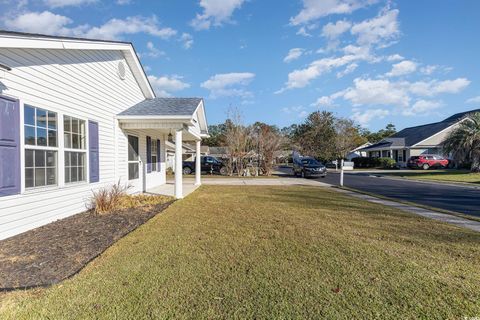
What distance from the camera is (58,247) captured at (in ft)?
17.0

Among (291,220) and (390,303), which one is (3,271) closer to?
(390,303)

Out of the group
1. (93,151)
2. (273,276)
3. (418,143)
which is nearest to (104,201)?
(93,151)

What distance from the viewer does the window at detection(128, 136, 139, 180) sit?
11719 mm

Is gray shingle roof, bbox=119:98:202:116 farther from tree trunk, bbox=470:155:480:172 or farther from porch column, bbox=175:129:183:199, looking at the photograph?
tree trunk, bbox=470:155:480:172

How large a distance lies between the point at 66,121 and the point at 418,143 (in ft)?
130

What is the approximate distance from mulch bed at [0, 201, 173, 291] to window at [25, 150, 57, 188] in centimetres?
97

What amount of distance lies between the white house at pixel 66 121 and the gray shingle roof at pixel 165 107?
0.13 feet

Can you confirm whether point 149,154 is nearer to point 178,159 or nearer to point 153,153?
point 153,153

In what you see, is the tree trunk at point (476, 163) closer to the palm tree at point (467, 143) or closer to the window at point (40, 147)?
the palm tree at point (467, 143)

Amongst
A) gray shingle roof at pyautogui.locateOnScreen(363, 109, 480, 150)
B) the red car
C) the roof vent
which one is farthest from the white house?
gray shingle roof at pyautogui.locateOnScreen(363, 109, 480, 150)

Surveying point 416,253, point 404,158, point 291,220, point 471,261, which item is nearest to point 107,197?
point 291,220

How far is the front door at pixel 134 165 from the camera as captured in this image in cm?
1172

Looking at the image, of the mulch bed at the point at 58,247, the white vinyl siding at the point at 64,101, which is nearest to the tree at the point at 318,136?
the white vinyl siding at the point at 64,101

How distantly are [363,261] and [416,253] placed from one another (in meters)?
1.09
